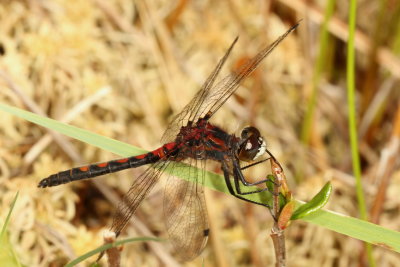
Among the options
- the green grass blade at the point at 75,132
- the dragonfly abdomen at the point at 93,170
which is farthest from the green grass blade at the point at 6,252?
the dragonfly abdomen at the point at 93,170

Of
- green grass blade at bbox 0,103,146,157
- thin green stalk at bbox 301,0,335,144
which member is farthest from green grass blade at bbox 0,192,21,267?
thin green stalk at bbox 301,0,335,144

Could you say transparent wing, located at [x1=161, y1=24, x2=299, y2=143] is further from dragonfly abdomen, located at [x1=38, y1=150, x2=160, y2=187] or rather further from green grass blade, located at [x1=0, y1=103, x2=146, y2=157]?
green grass blade, located at [x1=0, y1=103, x2=146, y2=157]

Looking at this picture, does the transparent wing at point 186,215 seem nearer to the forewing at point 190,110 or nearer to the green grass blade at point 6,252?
the forewing at point 190,110

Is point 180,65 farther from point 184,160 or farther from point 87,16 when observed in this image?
point 184,160

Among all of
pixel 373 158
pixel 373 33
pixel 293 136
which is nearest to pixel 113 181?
pixel 293 136

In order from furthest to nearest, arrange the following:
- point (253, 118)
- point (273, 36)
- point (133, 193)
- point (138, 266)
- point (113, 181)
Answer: point (273, 36) < point (253, 118) < point (113, 181) < point (138, 266) < point (133, 193)

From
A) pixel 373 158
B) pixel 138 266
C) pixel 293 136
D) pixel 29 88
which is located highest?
pixel 29 88
